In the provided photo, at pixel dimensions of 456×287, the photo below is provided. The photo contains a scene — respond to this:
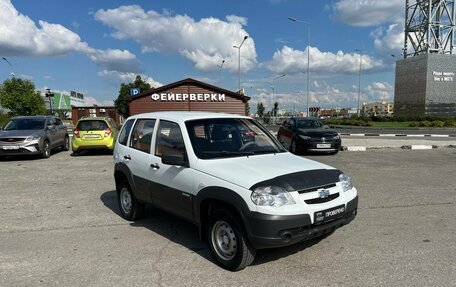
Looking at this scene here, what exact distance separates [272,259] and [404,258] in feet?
4.94

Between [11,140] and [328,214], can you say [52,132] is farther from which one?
[328,214]

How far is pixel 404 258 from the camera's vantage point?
13.9ft

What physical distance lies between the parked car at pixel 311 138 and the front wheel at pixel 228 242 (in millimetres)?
10501

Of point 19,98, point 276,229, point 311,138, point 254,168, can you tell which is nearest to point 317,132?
point 311,138

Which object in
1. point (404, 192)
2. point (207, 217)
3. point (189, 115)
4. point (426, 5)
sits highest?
point (426, 5)

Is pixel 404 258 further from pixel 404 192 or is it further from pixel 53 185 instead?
pixel 53 185

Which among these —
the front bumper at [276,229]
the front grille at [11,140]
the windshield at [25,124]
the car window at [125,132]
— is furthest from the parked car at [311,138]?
the front bumper at [276,229]

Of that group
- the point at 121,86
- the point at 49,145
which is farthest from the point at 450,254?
the point at 121,86

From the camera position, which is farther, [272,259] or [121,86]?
[121,86]

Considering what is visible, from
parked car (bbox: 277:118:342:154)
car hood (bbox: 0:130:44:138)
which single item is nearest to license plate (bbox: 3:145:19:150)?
car hood (bbox: 0:130:44:138)

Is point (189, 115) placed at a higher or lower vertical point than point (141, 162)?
higher

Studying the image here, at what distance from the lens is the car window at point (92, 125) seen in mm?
14297

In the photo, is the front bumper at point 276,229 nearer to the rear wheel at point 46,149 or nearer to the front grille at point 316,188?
the front grille at point 316,188

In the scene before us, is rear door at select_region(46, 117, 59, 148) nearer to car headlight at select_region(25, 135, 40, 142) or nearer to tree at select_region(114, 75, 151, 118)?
car headlight at select_region(25, 135, 40, 142)
